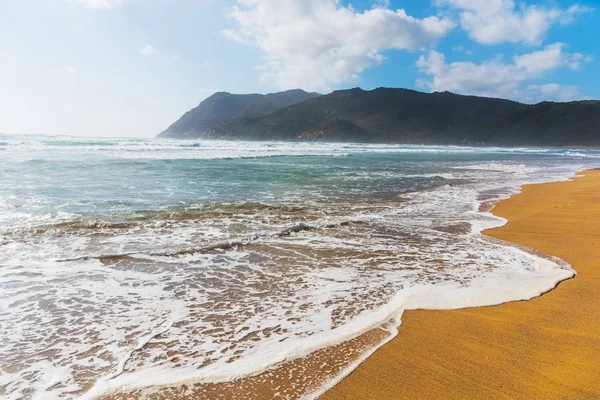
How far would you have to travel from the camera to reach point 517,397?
7.64 ft

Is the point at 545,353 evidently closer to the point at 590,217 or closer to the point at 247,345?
the point at 247,345

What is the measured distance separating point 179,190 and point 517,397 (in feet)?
37.8

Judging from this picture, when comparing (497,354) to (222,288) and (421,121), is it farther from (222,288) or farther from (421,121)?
(421,121)

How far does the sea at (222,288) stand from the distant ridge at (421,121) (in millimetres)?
104930

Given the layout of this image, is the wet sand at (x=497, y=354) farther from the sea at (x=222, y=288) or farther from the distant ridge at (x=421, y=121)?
the distant ridge at (x=421, y=121)

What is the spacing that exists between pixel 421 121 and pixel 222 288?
147131 millimetres

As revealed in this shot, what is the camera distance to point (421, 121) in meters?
140

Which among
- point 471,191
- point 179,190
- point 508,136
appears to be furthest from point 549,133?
point 179,190

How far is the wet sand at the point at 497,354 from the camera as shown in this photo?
2.42 m

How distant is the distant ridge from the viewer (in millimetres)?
111812

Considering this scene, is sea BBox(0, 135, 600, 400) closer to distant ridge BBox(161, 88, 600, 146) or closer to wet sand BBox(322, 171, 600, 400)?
wet sand BBox(322, 171, 600, 400)

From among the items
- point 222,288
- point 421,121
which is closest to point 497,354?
point 222,288

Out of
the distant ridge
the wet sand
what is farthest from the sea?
the distant ridge

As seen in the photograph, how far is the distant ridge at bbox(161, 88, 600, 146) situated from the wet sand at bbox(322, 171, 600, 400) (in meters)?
109
